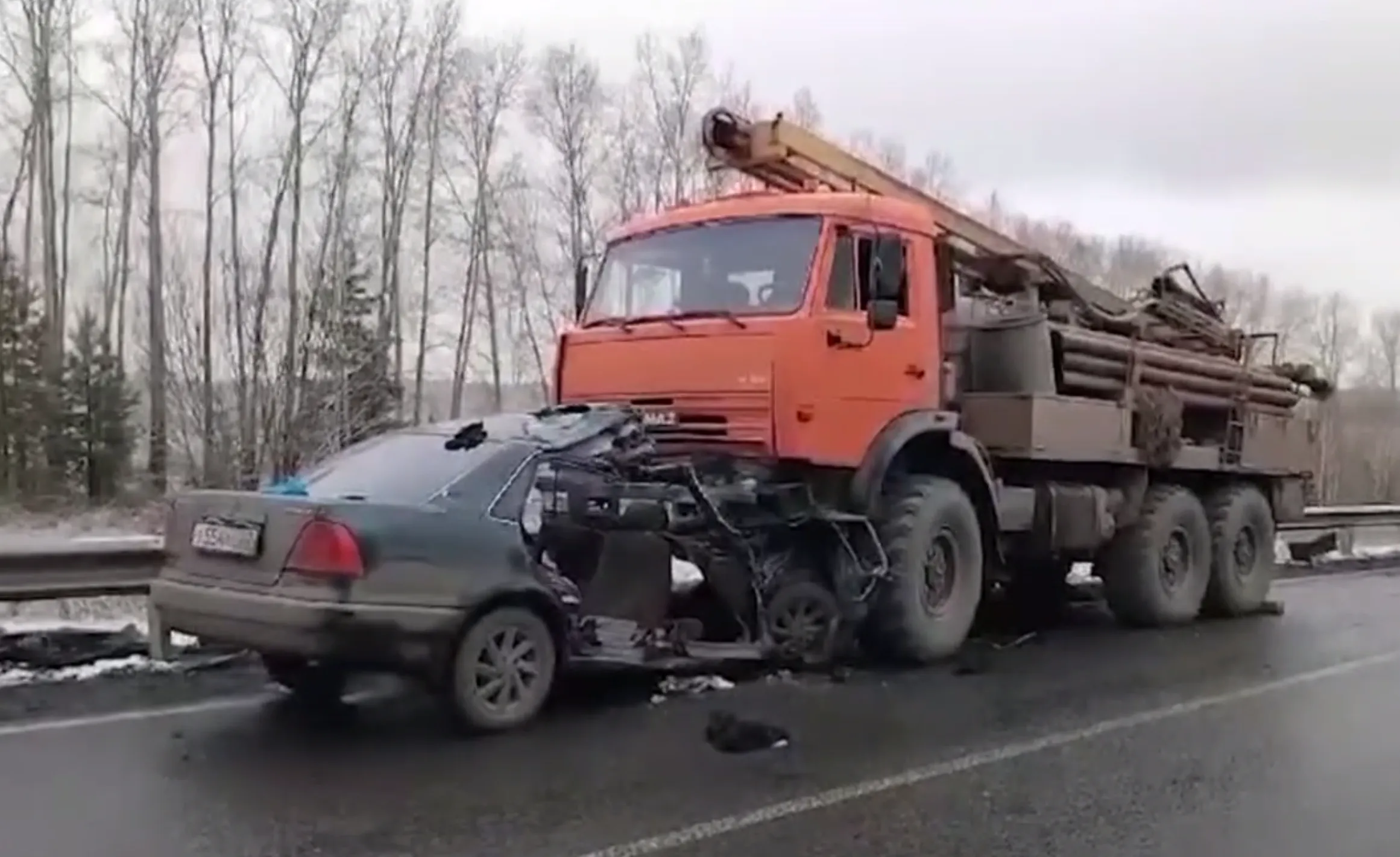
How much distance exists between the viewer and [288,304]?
33500 mm

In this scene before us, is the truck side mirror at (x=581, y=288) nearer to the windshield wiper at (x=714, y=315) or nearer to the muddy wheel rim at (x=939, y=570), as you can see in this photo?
the windshield wiper at (x=714, y=315)

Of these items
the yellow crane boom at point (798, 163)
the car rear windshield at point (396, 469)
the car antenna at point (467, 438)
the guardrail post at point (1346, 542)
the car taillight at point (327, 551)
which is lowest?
the guardrail post at point (1346, 542)

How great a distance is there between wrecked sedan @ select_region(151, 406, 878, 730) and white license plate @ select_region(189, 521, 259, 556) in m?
0.01

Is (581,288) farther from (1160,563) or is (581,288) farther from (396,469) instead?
(1160,563)

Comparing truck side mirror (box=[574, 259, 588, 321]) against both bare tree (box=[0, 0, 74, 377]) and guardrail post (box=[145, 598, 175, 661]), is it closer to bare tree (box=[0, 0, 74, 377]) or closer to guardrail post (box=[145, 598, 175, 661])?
guardrail post (box=[145, 598, 175, 661])

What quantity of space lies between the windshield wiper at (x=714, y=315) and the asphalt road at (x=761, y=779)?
2.18 m

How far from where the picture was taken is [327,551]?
21.7 feet

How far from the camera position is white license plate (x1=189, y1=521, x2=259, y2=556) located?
22.6 ft

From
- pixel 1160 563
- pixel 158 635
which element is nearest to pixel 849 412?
pixel 158 635

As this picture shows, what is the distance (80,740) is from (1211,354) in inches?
415

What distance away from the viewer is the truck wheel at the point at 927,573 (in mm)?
9438

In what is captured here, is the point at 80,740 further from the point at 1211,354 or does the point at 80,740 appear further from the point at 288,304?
the point at 288,304

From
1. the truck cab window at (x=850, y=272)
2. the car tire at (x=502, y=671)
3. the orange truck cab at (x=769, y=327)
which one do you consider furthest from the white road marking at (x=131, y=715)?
the truck cab window at (x=850, y=272)

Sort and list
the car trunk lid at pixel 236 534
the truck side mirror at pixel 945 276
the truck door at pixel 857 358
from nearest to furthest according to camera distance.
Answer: the car trunk lid at pixel 236 534, the truck door at pixel 857 358, the truck side mirror at pixel 945 276
